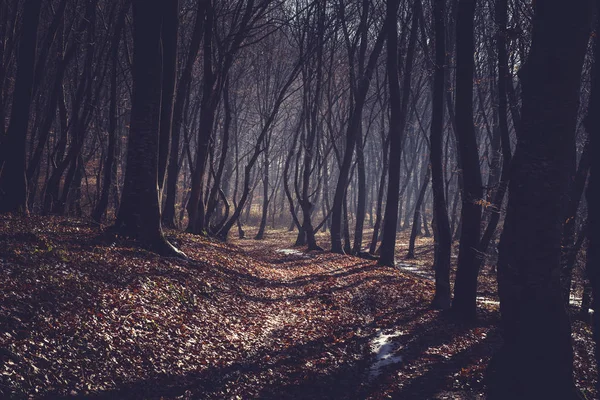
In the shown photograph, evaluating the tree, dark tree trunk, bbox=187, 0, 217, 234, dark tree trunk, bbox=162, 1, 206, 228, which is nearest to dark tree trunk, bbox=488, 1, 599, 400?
the tree

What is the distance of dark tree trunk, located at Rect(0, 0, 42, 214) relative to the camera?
13156 mm

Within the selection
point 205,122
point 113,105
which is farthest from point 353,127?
point 113,105

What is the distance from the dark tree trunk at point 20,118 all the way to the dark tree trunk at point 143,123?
3.15 metres

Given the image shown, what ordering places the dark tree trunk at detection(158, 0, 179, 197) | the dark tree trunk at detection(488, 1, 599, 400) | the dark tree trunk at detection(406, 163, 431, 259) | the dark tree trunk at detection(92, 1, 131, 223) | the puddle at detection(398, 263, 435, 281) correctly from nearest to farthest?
the dark tree trunk at detection(488, 1, 599, 400) → the dark tree trunk at detection(158, 0, 179, 197) → the dark tree trunk at detection(92, 1, 131, 223) → the puddle at detection(398, 263, 435, 281) → the dark tree trunk at detection(406, 163, 431, 259)

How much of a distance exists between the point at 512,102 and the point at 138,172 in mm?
10440

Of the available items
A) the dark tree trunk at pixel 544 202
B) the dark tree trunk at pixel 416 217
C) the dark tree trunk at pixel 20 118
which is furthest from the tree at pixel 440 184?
the dark tree trunk at pixel 416 217

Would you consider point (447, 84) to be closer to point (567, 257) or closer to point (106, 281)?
point (567, 257)

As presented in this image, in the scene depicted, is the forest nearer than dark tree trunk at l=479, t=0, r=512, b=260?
Yes

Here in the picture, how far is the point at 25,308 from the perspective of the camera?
652 cm

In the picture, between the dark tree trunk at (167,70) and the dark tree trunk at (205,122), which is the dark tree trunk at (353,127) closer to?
the dark tree trunk at (205,122)

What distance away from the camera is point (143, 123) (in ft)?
40.2

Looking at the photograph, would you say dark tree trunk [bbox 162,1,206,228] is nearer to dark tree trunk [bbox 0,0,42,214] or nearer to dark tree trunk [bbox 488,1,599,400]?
dark tree trunk [bbox 0,0,42,214]

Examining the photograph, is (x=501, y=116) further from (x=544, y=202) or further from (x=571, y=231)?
(x=544, y=202)

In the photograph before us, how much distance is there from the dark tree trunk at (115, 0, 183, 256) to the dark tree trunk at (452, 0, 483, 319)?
7.25 m
